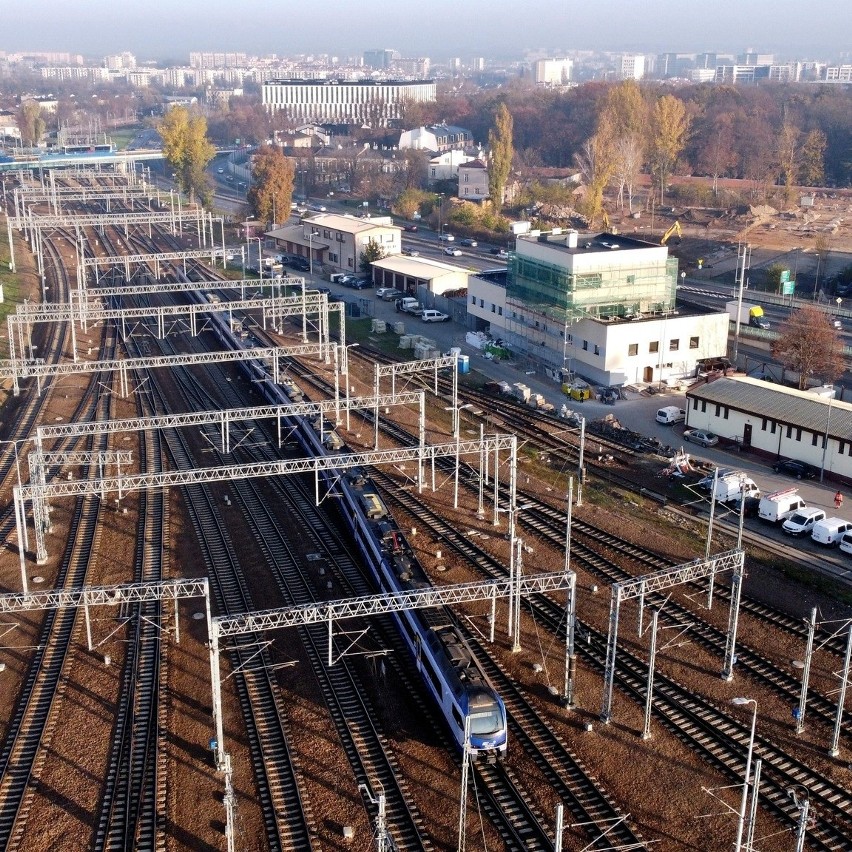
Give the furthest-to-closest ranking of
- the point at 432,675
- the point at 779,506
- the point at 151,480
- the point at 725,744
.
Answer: the point at 779,506
the point at 151,480
the point at 432,675
the point at 725,744

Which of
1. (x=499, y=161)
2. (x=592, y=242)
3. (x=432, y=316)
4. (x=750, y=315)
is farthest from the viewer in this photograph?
(x=499, y=161)

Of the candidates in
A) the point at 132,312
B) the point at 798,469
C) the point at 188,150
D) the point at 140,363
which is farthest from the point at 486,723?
the point at 188,150

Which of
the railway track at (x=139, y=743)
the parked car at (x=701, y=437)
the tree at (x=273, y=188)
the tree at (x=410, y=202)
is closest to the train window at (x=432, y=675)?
the railway track at (x=139, y=743)

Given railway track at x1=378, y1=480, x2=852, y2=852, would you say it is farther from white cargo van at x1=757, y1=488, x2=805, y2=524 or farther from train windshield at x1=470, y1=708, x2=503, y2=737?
white cargo van at x1=757, y1=488, x2=805, y2=524

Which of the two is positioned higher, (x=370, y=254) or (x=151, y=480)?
(x=370, y=254)

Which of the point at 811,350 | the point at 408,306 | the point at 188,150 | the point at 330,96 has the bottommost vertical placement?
the point at 408,306

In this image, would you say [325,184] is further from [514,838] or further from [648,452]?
[514,838]

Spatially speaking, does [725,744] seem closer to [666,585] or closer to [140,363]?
[666,585]

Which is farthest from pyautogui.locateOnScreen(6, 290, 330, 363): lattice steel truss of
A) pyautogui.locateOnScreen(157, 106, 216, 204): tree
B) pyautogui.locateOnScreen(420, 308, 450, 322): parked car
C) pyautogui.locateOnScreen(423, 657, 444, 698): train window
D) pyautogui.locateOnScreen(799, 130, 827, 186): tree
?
pyautogui.locateOnScreen(799, 130, 827, 186): tree
